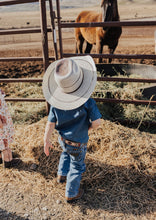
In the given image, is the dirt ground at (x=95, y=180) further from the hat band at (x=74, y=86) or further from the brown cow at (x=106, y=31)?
the brown cow at (x=106, y=31)

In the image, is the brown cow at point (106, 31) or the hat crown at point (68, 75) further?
the brown cow at point (106, 31)

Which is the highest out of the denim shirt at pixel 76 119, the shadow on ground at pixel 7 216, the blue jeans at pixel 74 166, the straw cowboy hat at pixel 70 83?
the straw cowboy hat at pixel 70 83

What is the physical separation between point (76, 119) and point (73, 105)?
23 centimetres

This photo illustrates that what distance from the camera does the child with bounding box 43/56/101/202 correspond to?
1689 mm

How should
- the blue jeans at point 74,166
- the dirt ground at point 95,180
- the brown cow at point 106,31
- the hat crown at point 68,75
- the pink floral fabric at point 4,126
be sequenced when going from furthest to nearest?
the brown cow at point 106,31 < the pink floral fabric at point 4,126 < the dirt ground at point 95,180 < the blue jeans at point 74,166 < the hat crown at point 68,75

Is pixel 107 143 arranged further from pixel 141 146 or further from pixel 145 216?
pixel 145 216

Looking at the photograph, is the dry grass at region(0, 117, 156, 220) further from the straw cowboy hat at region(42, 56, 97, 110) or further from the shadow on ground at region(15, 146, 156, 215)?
the straw cowboy hat at region(42, 56, 97, 110)

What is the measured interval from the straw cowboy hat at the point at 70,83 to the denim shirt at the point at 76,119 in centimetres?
14

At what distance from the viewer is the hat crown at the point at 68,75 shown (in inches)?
64.1

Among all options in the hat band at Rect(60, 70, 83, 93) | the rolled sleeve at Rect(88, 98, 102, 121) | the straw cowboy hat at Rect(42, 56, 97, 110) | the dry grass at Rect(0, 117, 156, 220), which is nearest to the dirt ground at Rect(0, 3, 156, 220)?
the dry grass at Rect(0, 117, 156, 220)

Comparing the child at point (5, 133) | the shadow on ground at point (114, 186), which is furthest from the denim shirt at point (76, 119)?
the child at point (5, 133)

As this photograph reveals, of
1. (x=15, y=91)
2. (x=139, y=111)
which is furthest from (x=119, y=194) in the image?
(x=15, y=91)

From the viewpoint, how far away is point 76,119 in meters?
1.96

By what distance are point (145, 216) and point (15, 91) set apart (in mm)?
3820
